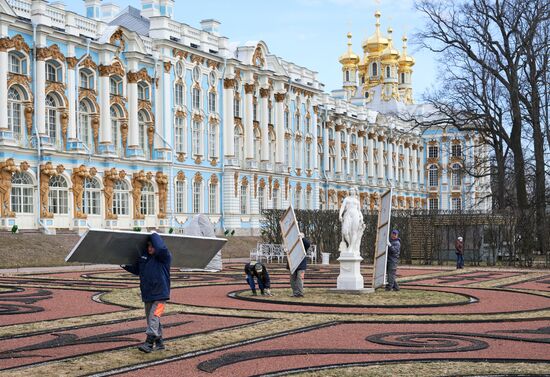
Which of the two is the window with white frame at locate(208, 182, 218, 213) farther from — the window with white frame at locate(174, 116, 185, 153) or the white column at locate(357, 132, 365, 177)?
the white column at locate(357, 132, 365, 177)

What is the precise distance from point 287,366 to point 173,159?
43907 mm

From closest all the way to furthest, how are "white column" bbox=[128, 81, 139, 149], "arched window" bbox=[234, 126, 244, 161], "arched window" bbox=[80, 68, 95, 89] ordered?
"arched window" bbox=[80, 68, 95, 89], "white column" bbox=[128, 81, 139, 149], "arched window" bbox=[234, 126, 244, 161]

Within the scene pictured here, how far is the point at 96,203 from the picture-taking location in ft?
158

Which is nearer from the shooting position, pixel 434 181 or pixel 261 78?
pixel 261 78

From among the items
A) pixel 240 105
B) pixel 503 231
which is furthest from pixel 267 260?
pixel 240 105

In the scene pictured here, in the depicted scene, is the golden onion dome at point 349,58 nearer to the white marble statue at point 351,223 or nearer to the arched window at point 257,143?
the arched window at point 257,143

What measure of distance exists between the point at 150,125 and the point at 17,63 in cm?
1137

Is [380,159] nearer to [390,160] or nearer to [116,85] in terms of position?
[390,160]

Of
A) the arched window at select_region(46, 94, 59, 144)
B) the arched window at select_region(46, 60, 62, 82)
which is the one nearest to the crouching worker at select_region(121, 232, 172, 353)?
the arched window at select_region(46, 94, 59, 144)

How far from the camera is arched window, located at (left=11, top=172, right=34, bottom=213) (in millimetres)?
42656

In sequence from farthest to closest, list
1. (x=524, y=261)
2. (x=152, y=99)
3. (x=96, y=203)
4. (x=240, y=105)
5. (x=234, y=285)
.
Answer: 1. (x=240, y=105)
2. (x=152, y=99)
3. (x=96, y=203)
4. (x=524, y=261)
5. (x=234, y=285)

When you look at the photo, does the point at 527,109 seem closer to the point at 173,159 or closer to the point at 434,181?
the point at 173,159

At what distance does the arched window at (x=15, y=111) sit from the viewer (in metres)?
42.8

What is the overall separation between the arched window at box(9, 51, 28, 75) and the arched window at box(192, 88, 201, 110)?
1496 centimetres
